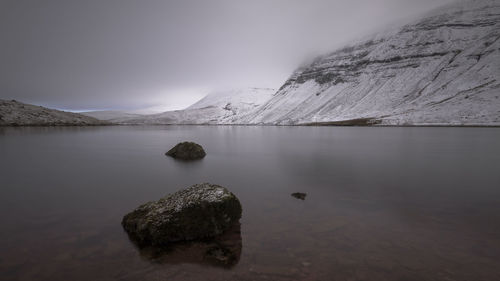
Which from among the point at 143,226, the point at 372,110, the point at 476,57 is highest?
the point at 476,57

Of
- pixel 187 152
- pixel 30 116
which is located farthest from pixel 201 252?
pixel 30 116

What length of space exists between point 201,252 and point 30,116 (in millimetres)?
176476

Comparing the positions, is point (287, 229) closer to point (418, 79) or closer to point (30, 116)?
point (418, 79)

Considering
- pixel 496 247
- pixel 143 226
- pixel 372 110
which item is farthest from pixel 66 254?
pixel 372 110

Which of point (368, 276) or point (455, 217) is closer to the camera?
point (368, 276)

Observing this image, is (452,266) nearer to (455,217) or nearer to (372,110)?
(455,217)

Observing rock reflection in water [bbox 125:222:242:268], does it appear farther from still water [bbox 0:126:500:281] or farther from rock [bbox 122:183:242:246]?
rock [bbox 122:183:242:246]

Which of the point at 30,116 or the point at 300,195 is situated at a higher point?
the point at 30,116

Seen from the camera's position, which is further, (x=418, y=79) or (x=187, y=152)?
(x=418, y=79)

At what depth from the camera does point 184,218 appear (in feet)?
20.4

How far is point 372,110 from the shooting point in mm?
129250

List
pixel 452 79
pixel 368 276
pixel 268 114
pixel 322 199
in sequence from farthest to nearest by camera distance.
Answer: pixel 268 114 < pixel 452 79 < pixel 322 199 < pixel 368 276

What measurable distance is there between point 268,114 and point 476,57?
12695 centimetres

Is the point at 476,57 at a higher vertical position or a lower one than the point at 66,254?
higher
